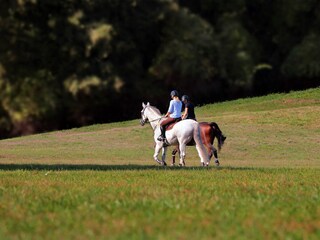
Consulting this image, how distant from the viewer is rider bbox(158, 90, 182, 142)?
27906 mm

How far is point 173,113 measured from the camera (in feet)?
92.4

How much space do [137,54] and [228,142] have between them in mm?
18837

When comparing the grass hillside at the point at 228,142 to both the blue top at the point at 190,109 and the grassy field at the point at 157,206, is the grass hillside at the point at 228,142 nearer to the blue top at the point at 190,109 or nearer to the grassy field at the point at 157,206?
the blue top at the point at 190,109

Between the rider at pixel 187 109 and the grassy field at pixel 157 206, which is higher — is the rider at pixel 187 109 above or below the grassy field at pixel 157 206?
above

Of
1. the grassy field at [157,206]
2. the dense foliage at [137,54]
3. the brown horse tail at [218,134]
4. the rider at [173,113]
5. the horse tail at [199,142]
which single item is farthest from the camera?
the dense foliage at [137,54]

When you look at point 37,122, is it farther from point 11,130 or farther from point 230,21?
point 230,21

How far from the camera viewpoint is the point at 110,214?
1004 cm

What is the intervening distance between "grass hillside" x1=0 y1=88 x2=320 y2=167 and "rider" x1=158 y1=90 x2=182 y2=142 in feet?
7.40

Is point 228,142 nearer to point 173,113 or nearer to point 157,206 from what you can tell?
point 173,113

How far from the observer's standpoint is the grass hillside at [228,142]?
33.4 m

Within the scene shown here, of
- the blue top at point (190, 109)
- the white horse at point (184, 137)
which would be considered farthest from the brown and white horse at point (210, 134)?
the white horse at point (184, 137)

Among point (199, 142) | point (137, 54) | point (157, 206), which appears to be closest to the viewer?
point (157, 206)

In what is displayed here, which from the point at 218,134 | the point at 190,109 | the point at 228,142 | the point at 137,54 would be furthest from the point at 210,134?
the point at 137,54

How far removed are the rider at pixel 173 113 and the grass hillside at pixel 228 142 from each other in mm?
2255
